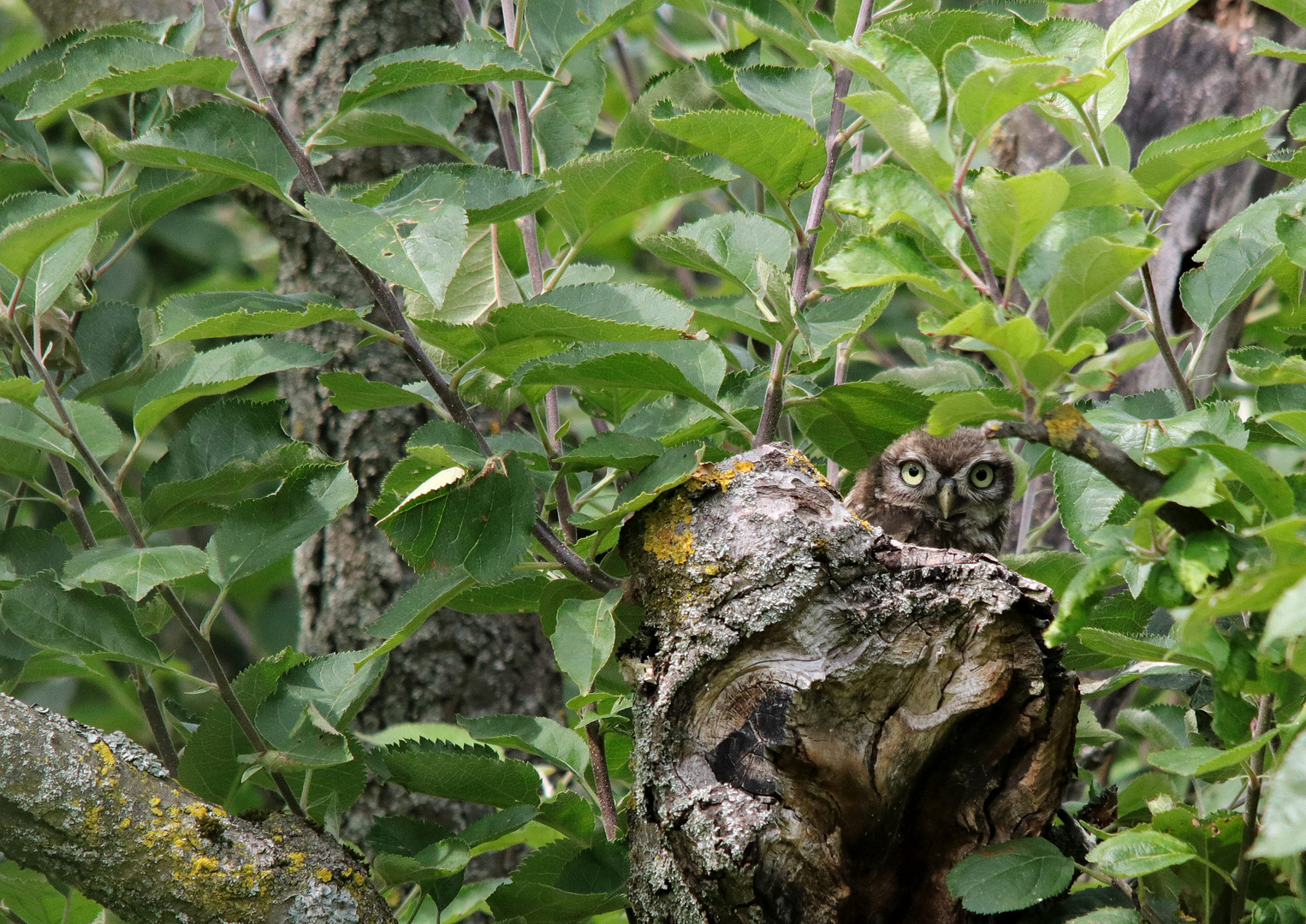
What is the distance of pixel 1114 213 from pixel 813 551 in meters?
0.64

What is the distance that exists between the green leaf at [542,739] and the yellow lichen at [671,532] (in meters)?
0.54

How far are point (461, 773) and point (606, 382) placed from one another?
79 cm

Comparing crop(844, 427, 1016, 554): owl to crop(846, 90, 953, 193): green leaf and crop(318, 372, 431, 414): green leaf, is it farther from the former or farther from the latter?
crop(846, 90, 953, 193): green leaf

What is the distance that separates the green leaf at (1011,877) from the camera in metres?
1.65

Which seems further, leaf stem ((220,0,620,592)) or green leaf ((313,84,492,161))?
green leaf ((313,84,492,161))

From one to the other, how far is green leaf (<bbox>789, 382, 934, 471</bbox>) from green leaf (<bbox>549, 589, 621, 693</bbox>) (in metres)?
0.52

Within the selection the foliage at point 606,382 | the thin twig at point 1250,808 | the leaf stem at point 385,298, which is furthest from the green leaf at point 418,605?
the thin twig at point 1250,808

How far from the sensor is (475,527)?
1.78m

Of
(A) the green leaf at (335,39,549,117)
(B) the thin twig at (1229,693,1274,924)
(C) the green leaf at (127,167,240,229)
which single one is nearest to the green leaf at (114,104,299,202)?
(A) the green leaf at (335,39,549,117)

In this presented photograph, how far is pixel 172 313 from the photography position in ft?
5.95

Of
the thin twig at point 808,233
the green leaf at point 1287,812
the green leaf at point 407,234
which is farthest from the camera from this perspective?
the thin twig at point 808,233

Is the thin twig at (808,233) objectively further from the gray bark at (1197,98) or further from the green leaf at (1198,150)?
the gray bark at (1197,98)

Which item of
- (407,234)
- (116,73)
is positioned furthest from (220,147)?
(407,234)

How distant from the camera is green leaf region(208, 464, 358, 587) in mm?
2010
